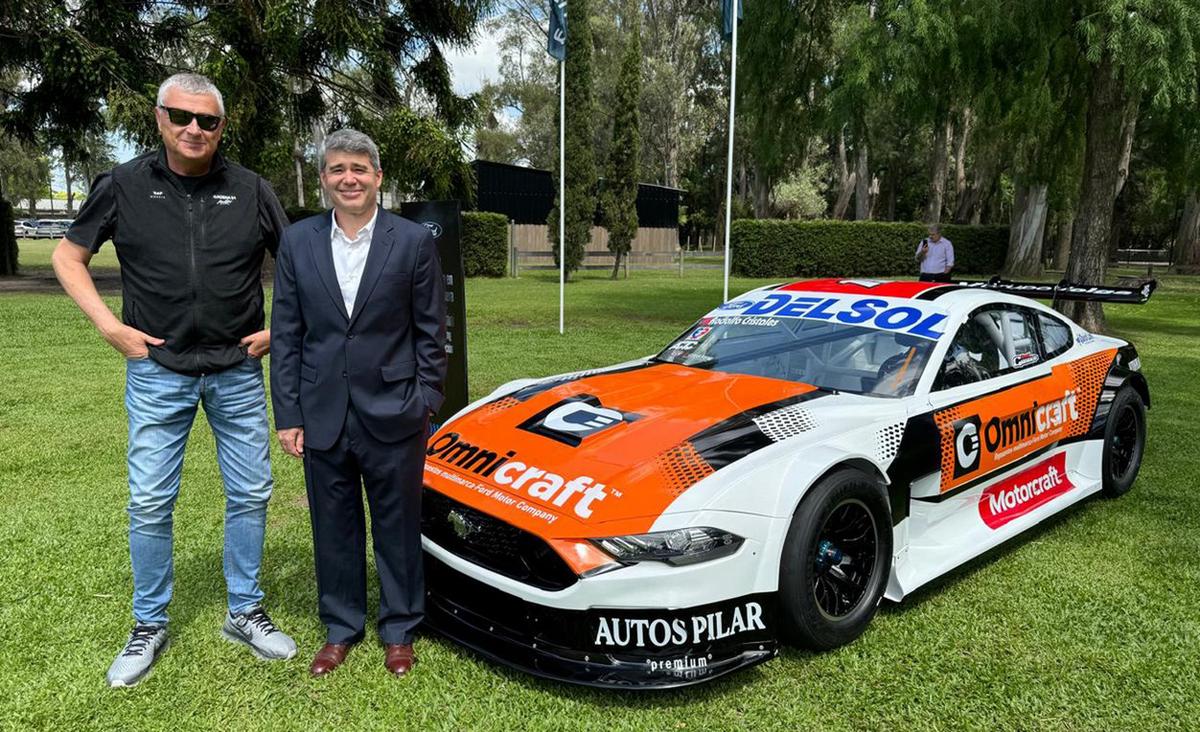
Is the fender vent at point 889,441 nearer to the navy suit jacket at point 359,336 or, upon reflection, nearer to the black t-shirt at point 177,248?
the navy suit jacket at point 359,336

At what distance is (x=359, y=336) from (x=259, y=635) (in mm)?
1307

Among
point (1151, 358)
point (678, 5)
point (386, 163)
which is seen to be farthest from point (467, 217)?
point (678, 5)

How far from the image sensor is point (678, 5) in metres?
44.5

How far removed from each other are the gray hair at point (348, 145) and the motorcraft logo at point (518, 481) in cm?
122

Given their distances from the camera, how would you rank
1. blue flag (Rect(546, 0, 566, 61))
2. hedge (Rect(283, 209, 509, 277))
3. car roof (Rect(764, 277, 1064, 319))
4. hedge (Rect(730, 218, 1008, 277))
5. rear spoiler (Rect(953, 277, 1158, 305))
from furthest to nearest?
hedge (Rect(730, 218, 1008, 277)) < hedge (Rect(283, 209, 509, 277)) < blue flag (Rect(546, 0, 566, 61)) < rear spoiler (Rect(953, 277, 1158, 305)) < car roof (Rect(764, 277, 1064, 319))

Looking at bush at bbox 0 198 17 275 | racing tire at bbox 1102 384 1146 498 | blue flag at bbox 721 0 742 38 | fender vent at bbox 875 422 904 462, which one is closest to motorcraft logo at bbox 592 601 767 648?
fender vent at bbox 875 422 904 462

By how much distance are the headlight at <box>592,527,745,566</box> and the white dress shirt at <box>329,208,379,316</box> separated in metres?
1.19

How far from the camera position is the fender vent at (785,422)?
3232 millimetres

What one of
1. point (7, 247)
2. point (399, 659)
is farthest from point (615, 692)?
point (7, 247)

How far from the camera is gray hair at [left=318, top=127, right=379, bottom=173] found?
278 cm

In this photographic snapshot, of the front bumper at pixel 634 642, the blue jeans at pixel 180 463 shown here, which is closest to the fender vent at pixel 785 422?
the front bumper at pixel 634 642

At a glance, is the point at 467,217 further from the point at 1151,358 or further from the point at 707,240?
the point at 707,240

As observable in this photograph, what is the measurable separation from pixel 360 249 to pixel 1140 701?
316 centimetres

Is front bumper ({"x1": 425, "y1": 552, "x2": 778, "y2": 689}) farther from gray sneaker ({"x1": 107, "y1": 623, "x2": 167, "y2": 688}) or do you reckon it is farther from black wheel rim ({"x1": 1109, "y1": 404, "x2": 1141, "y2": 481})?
black wheel rim ({"x1": 1109, "y1": 404, "x2": 1141, "y2": 481})
